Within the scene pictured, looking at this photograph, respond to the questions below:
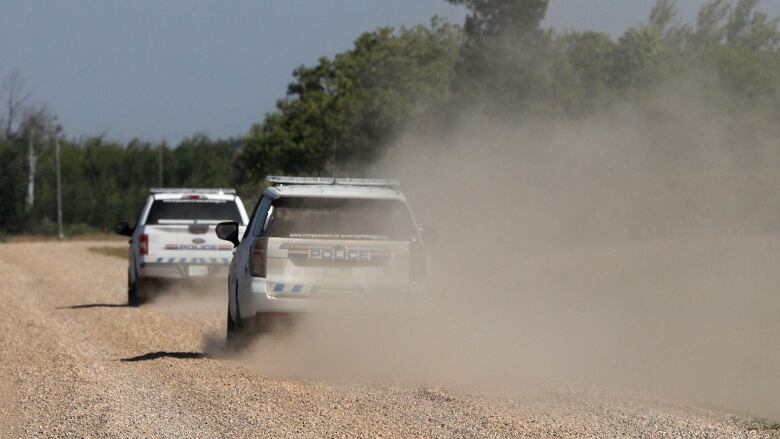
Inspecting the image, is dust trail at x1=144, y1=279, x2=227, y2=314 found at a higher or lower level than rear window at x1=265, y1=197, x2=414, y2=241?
lower

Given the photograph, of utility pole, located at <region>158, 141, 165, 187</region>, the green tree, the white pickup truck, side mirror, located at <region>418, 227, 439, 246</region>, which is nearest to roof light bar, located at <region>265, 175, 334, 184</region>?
side mirror, located at <region>418, 227, 439, 246</region>

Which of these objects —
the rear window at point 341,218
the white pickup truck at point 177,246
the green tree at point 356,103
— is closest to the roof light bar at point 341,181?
the rear window at point 341,218

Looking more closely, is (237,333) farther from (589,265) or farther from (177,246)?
(589,265)

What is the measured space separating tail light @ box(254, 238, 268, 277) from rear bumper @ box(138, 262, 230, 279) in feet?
29.9

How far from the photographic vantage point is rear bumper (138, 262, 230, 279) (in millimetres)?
22719

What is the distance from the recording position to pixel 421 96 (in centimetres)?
6706

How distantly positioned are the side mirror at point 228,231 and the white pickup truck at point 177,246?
6.57 meters

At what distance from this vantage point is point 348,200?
1385 cm

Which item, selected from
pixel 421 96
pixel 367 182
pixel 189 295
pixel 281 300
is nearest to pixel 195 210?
pixel 189 295

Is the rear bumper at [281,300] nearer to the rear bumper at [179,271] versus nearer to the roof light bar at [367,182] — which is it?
the roof light bar at [367,182]

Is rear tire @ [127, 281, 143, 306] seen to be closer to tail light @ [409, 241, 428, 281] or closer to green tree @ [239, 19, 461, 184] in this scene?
tail light @ [409, 241, 428, 281]

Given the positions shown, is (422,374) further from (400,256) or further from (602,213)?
(602,213)

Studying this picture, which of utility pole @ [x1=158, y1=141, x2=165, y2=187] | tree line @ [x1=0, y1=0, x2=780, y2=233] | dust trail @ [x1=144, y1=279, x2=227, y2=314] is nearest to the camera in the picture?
dust trail @ [x1=144, y1=279, x2=227, y2=314]

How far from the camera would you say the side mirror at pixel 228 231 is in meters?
15.9
